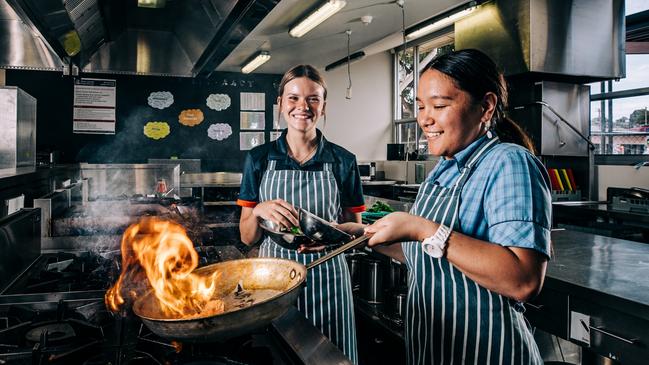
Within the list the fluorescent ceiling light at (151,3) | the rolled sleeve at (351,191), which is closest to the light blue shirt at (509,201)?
the rolled sleeve at (351,191)

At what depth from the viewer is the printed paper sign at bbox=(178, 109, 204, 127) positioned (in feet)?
25.9

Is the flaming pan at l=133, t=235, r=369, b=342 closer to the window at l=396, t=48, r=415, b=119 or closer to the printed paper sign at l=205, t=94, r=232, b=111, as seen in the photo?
the printed paper sign at l=205, t=94, r=232, b=111

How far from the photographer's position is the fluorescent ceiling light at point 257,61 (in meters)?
6.29

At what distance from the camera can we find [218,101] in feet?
26.6

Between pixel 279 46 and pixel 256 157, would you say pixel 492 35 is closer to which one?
pixel 279 46

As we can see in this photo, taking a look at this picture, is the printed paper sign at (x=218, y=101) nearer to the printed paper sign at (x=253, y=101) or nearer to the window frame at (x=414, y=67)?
the printed paper sign at (x=253, y=101)

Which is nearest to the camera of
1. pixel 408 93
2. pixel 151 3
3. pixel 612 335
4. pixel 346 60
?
pixel 612 335

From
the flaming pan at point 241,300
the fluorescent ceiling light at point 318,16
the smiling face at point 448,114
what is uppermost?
the fluorescent ceiling light at point 318,16

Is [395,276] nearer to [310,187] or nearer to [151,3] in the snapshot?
[310,187]

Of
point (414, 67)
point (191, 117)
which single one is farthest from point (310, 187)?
point (414, 67)

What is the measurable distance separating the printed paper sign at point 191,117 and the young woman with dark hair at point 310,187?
626cm

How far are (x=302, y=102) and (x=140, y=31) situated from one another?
3.60m

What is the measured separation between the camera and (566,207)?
4.28 metres

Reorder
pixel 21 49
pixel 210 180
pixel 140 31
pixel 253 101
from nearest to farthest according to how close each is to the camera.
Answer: pixel 21 49 → pixel 140 31 → pixel 210 180 → pixel 253 101
